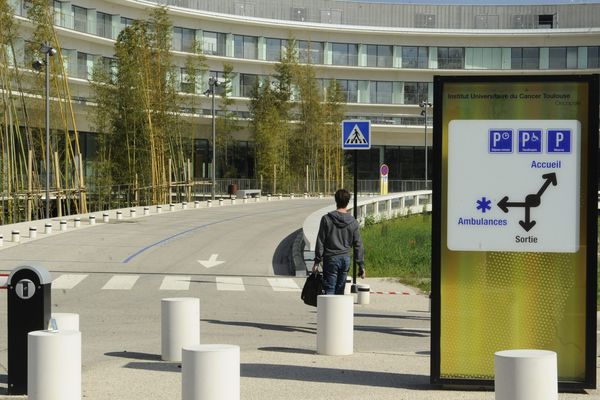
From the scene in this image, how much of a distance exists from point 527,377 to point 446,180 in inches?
91.2

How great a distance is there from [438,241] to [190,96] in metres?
69.0

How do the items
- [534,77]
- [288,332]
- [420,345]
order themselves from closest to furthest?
[534,77], [420,345], [288,332]

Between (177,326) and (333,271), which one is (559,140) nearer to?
(177,326)

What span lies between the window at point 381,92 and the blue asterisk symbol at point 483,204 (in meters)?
83.3

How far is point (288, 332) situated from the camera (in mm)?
14141

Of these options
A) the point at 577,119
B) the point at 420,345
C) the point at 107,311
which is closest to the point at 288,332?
the point at 420,345

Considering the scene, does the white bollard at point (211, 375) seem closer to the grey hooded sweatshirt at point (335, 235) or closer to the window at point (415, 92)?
the grey hooded sweatshirt at point (335, 235)

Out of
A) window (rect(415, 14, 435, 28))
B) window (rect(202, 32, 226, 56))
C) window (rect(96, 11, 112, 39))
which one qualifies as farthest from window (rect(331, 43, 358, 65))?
window (rect(96, 11, 112, 39))

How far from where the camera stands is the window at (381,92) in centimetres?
9238

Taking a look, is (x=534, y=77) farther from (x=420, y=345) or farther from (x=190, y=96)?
(x=190, y=96)

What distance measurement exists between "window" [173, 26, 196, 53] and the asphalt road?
48386mm

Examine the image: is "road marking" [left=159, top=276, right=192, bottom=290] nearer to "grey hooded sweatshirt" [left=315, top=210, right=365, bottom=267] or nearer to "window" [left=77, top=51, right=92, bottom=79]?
"grey hooded sweatshirt" [left=315, top=210, right=365, bottom=267]

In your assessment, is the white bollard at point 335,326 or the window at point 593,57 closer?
the white bollard at point 335,326

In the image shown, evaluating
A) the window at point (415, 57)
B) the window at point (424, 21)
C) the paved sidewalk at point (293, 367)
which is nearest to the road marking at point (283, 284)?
the paved sidewalk at point (293, 367)
